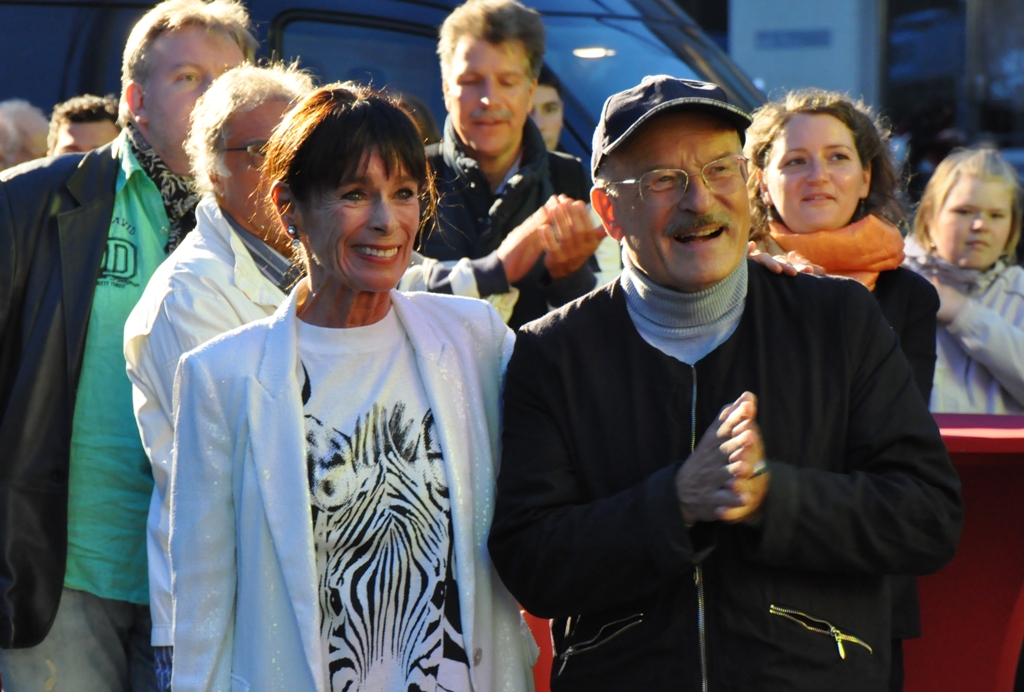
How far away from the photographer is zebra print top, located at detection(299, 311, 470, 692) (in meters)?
2.22

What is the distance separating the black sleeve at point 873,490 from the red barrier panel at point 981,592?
102cm

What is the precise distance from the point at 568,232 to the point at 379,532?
1049mm

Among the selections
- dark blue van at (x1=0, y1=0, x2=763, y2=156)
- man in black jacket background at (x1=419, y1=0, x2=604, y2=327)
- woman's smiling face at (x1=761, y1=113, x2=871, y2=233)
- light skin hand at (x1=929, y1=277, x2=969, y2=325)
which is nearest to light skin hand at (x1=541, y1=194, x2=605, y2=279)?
man in black jacket background at (x1=419, y1=0, x2=604, y2=327)

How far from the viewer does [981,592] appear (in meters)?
3.18

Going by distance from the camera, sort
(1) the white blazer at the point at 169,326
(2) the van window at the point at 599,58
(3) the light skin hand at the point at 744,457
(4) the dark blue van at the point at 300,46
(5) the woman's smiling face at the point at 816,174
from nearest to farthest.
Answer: (3) the light skin hand at the point at 744,457, (1) the white blazer at the point at 169,326, (5) the woman's smiling face at the point at 816,174, (4) the dark blue van at the point at 300,46, (2) the van window at the point at 599,58

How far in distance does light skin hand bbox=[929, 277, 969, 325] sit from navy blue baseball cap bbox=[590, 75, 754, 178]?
1.96 metres

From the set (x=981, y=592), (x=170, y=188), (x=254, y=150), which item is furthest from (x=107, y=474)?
(x=981, y=592)

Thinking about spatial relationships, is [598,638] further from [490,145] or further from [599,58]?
[599,58]

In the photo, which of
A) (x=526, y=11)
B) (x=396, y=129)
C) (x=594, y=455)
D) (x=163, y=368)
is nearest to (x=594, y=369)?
(x=594, y=455)

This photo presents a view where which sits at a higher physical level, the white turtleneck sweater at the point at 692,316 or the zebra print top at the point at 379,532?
the white turtleneck sweater at the point at 692,316

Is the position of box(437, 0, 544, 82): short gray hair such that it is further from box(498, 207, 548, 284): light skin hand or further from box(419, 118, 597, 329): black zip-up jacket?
box(498, 207, 548, 284): light skin hand

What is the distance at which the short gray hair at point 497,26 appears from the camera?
382cm

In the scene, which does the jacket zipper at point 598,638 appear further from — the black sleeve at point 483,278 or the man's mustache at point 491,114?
the man's mustache at point 491,114

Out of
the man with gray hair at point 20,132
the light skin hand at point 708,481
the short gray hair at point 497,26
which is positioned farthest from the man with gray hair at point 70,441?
the man with gray hair at point 20,132
